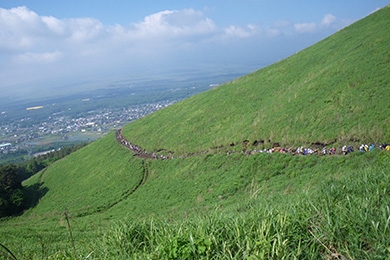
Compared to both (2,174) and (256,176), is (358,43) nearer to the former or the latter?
(256,176)

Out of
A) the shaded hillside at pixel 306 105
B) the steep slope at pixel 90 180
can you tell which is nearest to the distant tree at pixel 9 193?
the steep slope at pixel 90 180

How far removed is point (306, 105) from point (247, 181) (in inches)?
339

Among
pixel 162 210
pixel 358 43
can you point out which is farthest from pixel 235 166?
pixel 358 43

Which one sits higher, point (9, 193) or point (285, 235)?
point (285, 235)

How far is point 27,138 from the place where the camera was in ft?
383

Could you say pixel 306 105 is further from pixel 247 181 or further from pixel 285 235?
pixel 285 235

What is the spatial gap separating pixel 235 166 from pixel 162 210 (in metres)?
6.27

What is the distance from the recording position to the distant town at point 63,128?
10866cm

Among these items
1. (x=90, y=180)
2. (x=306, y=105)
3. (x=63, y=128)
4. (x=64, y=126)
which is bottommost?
(x=90, y=180)

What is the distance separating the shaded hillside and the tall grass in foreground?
11.0 metres

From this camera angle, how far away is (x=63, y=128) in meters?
128

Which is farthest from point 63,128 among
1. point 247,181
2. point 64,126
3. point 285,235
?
point 285,235

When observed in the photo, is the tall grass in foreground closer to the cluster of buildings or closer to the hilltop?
the hilltop

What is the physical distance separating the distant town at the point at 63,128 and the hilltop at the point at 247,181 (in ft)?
255
